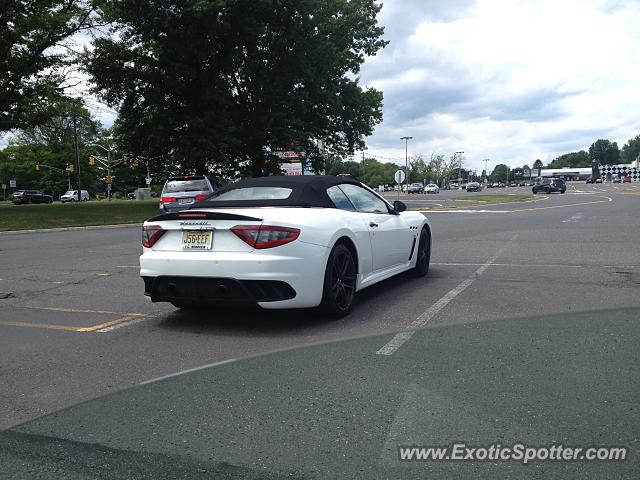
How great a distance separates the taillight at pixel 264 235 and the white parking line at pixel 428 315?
1.31 meters

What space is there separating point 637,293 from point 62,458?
20.7 ft

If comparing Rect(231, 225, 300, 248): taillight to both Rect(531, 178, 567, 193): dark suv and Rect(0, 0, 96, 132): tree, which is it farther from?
Rect(531, 178, 567, 193): dark suv

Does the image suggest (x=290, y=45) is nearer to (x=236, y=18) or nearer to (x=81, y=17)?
(x=236, y=18)

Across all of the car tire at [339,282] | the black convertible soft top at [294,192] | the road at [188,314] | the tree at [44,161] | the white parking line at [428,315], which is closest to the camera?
the road at [188,314]

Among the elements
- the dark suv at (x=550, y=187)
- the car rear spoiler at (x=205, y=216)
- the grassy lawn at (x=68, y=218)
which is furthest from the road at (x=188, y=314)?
the dark suv at (x=550, y=187)

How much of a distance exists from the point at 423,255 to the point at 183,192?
13585 mm

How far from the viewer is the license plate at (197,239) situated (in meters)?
5.36

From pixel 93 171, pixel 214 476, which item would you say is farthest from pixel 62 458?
pixel 93 171

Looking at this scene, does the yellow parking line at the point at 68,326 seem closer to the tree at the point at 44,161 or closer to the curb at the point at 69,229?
the curb at the point at 69,229

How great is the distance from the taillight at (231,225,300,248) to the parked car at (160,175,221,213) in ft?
49.9

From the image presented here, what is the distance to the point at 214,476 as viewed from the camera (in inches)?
104

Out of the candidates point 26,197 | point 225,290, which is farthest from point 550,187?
point 225,290

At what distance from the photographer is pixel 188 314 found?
611cm

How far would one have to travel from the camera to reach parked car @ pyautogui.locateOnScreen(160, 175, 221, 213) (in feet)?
66.0
